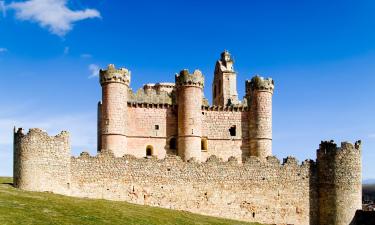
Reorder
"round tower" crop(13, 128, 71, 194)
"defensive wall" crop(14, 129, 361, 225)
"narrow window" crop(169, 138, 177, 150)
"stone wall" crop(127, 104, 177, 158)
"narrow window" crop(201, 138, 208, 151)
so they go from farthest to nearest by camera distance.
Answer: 1. "narrow window" crop(201, 138, 208, 151)
2. "narrow window" crop(169, 138, 177, 150)
3. "stone wall" crop(127, 104, 177, 158)
4. "defensive wall" crop(14, 129, 361, 225)
5. "round tower" crop(13, 128, 71, 194)

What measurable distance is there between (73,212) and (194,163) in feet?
37.5

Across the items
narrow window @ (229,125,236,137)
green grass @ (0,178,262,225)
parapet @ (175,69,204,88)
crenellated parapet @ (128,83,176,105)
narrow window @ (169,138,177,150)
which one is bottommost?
green grass @ (0,178,262,225)

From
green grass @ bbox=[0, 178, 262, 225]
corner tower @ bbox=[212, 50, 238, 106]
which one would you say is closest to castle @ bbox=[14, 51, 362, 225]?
corner tower @ bbox=[212, 50, 238, 106]

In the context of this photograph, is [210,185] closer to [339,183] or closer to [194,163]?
[194,163]

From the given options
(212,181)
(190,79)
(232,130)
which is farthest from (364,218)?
(190,79)

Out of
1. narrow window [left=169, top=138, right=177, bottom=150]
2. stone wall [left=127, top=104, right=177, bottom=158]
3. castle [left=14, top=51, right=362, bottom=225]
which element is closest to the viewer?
castle [left=14, top=51, right=362, bottom=225]

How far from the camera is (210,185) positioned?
38250 mm

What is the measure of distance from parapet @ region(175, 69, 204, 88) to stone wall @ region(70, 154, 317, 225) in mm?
9292

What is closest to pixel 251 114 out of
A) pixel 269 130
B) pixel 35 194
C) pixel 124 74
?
pixel 269 130

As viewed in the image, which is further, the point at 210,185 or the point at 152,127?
the point at 152,127

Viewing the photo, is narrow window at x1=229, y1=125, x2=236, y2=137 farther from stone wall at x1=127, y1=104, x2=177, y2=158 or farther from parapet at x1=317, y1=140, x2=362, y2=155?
parapet at x1=317, y1=140, x2=362, y2=155

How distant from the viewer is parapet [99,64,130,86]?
4425cm

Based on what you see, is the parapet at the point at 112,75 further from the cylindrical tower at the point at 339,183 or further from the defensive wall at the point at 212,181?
the cylindrical tower at the point at 339,183

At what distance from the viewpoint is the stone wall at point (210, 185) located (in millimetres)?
35938
